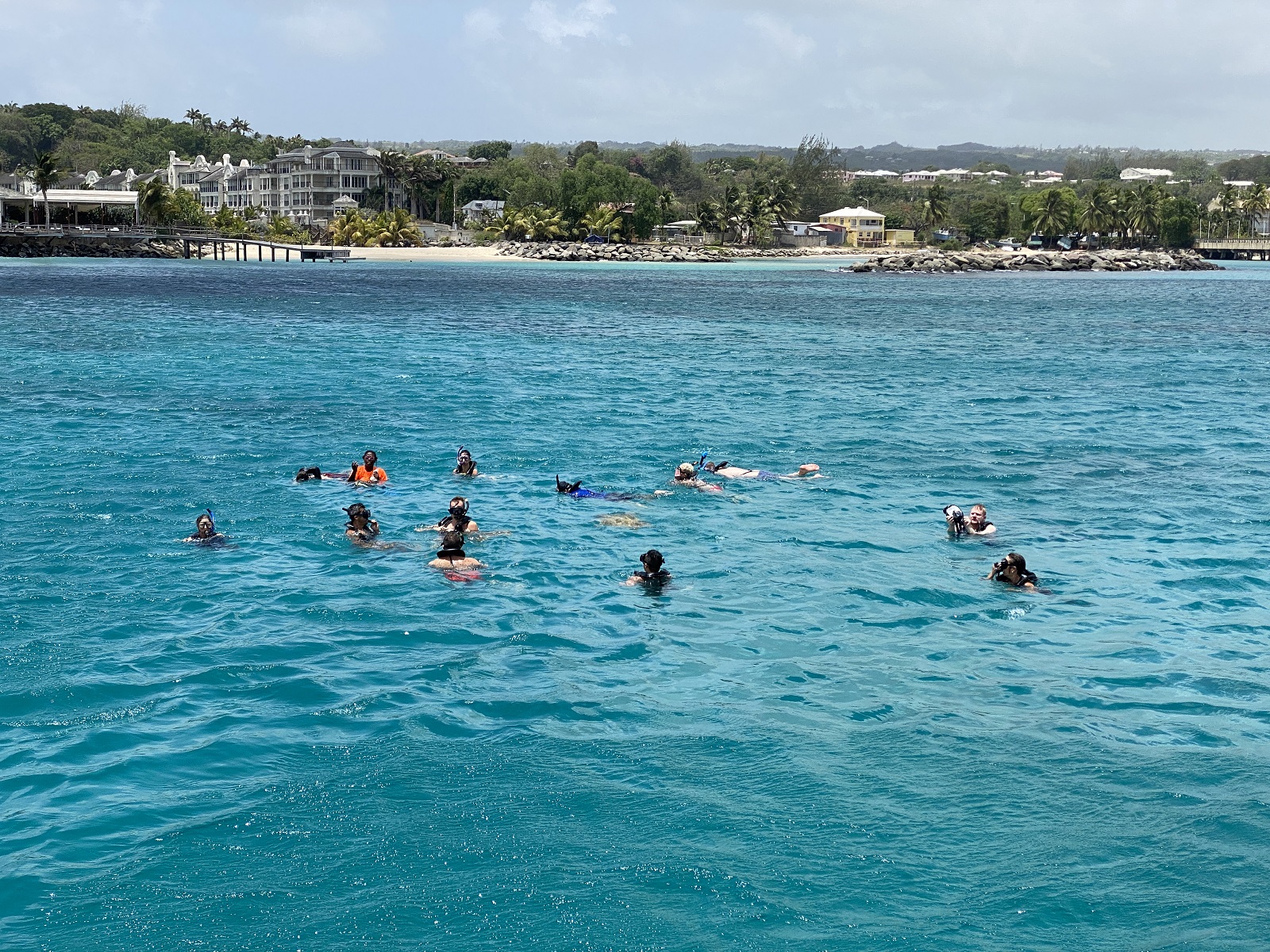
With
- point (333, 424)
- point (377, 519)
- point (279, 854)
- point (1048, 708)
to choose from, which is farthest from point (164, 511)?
point (1048, 708)

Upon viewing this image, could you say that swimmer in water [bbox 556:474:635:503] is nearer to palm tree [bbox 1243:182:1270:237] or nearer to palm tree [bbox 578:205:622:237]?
palm tree [bbox 578:205:622:237]

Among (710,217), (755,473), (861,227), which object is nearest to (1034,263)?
(710,217)

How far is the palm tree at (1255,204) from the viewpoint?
177875 mm

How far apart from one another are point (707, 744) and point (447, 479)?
12.9m

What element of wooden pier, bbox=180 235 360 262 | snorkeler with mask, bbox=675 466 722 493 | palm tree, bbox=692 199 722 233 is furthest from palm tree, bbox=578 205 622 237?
snorkeler with mask, bbox=675 466 722 493

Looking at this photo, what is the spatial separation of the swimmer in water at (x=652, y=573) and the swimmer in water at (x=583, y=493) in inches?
203

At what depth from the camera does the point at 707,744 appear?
11719 millimetres

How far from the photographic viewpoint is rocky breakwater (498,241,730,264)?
13888 cm

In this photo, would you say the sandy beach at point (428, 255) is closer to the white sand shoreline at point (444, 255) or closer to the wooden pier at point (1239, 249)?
the white sand shoreline at point (444, 255)

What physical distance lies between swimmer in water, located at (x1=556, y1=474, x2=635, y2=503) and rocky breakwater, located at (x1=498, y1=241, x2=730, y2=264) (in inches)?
4613

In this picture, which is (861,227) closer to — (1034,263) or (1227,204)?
(1034,263)

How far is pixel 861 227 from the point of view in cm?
18712

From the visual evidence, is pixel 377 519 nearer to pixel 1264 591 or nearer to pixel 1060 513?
pixel 1060 513

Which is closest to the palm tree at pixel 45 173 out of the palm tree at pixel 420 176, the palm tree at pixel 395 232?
the palm tree at pixel 395 232
